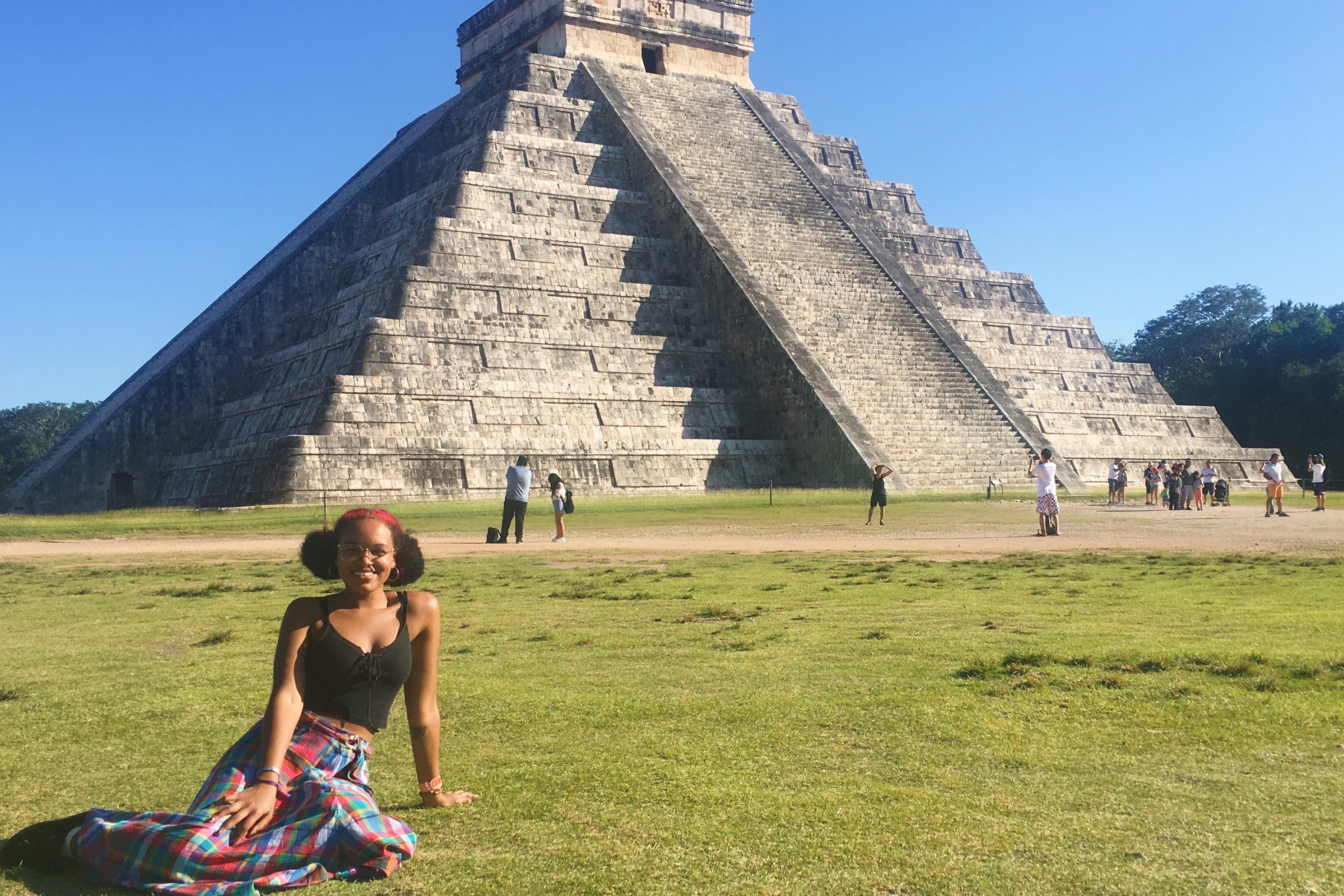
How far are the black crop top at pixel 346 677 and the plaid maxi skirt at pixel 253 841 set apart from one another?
0.21 metres

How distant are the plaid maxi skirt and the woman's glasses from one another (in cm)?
63

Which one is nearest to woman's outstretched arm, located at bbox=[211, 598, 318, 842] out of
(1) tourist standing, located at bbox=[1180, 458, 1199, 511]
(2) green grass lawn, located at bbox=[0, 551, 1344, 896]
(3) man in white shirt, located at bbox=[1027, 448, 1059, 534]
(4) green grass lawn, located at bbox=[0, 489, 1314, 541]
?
Result: (2) green grass lawn, located at bbox=[0, 551, 1344, 896]

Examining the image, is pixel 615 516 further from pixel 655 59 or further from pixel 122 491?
pixel 655 59

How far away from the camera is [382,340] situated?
1029 inches

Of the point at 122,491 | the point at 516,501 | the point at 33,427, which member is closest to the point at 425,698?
the point at 516,501

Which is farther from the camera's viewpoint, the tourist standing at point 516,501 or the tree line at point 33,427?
the tree line at point 33,427

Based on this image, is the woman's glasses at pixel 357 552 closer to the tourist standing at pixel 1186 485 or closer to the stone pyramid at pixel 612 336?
the stone pyramid at pixel 612 336

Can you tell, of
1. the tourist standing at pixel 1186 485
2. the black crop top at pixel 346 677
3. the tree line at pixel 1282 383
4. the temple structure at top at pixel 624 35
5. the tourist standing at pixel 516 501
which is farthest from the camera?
the tree line at pixel 1282 383

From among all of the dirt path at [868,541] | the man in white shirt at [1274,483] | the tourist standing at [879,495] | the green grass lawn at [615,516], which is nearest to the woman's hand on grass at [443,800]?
the dirt path at [868,541]

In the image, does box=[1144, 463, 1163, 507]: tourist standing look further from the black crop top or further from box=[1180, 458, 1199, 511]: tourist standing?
the black crop top

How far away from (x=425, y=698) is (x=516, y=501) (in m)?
12.3

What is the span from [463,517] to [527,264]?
915 centimetres

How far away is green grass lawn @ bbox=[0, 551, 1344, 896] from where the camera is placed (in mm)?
3936

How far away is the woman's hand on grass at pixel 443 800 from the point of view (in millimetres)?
4547
